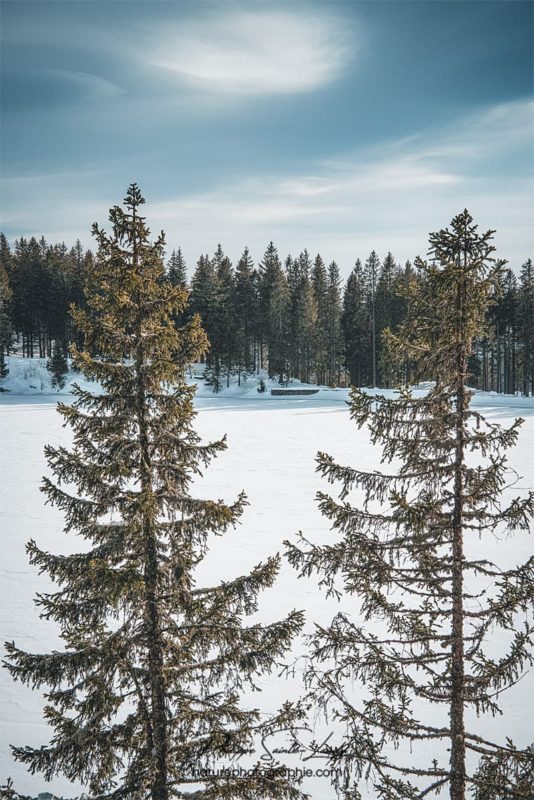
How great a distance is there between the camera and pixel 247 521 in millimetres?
16891

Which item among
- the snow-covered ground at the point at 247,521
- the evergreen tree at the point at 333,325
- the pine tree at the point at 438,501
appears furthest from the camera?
the evergreen tree at the point at 333,325

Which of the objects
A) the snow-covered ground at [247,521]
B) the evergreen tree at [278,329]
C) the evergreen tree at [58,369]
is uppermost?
the evergreen tree at [278,329]

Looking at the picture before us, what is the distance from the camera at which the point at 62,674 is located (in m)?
5.47

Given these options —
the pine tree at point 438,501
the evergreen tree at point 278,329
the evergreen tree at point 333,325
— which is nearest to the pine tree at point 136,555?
the pine tree at point 438,501

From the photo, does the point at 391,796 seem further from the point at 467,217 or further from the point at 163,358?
the point at 467,217

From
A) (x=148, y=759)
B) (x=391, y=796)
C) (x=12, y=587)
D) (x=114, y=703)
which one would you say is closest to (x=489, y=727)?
(x=391, y=796)

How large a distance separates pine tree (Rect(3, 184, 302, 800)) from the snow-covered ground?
232cm

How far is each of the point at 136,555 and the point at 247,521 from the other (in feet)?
37.7

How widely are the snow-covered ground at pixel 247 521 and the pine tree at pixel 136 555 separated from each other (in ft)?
7.62

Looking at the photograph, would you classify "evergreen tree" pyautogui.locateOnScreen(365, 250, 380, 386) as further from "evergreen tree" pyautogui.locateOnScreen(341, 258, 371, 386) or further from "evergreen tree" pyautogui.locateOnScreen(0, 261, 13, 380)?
"evergreen tree" pyautogui.locateOnScreen(0, 261, 13, 380)

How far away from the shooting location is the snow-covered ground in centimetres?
913

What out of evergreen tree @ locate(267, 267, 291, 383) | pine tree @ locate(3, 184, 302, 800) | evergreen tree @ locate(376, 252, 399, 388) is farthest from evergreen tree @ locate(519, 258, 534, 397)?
pine tree @ locate(3, 184, 302, 800)

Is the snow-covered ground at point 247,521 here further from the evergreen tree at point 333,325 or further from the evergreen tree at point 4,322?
the evergreen tree at point 333,325

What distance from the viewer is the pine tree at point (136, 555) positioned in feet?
17.6
